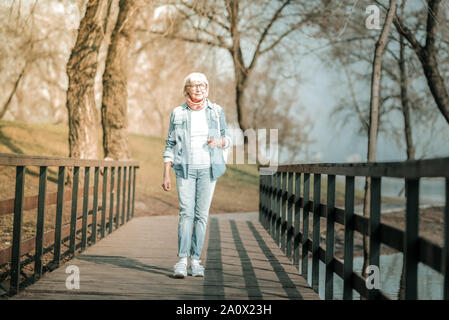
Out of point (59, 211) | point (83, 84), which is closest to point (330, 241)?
point (59, 211)

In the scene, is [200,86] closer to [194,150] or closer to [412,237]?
[194,150]

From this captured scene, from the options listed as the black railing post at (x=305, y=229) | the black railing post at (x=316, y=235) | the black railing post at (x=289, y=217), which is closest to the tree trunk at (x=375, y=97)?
the black railing post at (x=289, y=217)

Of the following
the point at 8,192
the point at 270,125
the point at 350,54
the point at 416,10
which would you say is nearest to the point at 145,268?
the point at 8,192

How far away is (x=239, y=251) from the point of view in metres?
7.73

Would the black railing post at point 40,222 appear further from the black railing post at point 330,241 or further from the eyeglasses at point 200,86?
the black railing post at point 330,241

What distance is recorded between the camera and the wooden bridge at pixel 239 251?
3.09 metres

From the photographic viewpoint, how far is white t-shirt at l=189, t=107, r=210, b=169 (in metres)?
5.44

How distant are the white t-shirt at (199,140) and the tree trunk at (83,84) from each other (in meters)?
8.40

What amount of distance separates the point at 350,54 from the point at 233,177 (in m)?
10.1

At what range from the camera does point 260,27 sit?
75.2ft

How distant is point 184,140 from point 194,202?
610 mm

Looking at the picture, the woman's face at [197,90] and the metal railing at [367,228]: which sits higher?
the woman's face at [197,90]

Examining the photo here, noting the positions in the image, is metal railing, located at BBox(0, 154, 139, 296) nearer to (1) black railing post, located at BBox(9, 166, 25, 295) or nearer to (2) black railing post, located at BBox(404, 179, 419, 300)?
(1) black railing post, located at BBox(9, 166, 25, 295)
